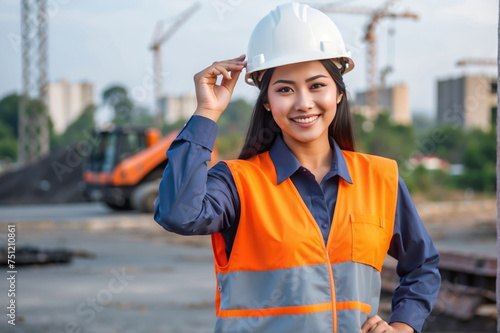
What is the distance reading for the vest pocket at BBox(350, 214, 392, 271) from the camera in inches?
68.9

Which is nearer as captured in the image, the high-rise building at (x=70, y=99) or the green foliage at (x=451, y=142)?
the green foliage at (x=451, y=142)

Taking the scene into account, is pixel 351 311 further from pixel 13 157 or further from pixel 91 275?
pixel 13 157

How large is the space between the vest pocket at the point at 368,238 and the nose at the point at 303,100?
332mm

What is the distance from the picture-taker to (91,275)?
855 centimetres

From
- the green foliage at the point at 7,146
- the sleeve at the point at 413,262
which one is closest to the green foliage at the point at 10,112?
the green foliage at the point at 7,146

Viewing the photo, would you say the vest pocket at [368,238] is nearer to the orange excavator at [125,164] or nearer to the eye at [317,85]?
the eye at [317,85]

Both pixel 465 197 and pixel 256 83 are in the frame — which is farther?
pixel 465 197

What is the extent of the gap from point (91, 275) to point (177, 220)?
24.0 feet

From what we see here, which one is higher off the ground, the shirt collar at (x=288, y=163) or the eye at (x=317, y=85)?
the eye at (x=317, y=85)

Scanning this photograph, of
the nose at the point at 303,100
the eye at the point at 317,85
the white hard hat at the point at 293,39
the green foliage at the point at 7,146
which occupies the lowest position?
the green foliage at the point at 7,146

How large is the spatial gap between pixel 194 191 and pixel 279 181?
276mm

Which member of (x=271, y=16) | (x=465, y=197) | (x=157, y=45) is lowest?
(x=465, y=197)

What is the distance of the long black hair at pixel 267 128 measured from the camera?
1928mm

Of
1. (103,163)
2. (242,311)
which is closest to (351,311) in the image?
(242,311)
